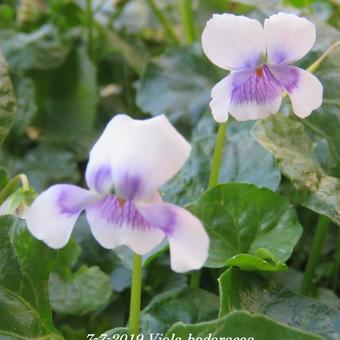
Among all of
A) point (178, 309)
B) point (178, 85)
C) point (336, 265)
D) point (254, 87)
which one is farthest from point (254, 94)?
point (178, 85)

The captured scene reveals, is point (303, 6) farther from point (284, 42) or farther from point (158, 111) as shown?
point (284, 42)

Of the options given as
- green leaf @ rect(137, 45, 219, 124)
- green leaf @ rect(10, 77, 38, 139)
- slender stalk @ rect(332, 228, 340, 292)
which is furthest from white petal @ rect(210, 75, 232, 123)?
green leaf @ rect(10, 77, 38, 139)

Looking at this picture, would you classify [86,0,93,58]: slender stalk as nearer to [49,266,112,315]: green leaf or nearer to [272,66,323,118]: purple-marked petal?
[49,266,112,315]: green leaf

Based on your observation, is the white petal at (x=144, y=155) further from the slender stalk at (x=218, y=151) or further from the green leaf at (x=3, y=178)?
the green leaf at (x=3, y=178)

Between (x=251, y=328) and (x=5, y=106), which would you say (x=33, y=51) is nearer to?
(x=5, y=106)

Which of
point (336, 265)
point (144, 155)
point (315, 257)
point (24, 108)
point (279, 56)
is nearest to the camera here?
point (144, 155)

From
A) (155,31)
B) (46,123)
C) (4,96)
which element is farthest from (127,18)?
(4,96)

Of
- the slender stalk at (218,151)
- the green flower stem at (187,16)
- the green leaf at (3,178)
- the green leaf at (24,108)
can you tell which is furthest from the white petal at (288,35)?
the green flower stem at (187,16)
